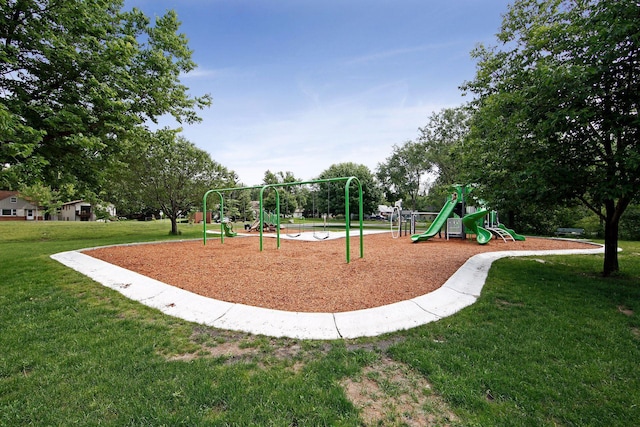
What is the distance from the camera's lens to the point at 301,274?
6.55 m

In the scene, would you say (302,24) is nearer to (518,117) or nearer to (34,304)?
(518,117)

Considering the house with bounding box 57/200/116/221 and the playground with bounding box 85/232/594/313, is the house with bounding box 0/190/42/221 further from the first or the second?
the playground with bounding box 85/232/594/313

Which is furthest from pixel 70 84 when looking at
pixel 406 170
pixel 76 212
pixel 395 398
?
pixel 76 212

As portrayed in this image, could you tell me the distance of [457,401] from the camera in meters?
2.27

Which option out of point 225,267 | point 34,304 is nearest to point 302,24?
point 225,267

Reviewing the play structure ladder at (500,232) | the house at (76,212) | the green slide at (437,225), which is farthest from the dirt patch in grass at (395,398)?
the house at (76,212)

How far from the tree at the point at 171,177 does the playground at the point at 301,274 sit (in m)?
9.11

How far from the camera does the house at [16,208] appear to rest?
41.4 m

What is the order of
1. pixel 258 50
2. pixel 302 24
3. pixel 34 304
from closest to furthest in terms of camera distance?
1. pixel 34 304
2. pixel 302 24
3. pixel 258 50

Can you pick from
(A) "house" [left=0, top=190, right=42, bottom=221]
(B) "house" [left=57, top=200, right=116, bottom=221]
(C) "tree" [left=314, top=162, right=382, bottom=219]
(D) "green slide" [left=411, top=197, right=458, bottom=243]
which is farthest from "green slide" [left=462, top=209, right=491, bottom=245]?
(A) "house" [left=0, top=190, right=42, bottom=221]

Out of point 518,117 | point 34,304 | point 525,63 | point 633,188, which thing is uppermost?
point 525,63

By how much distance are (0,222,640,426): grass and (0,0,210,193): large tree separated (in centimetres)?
358

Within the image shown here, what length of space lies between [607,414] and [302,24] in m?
13.0

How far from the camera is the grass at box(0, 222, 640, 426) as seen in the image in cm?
212
